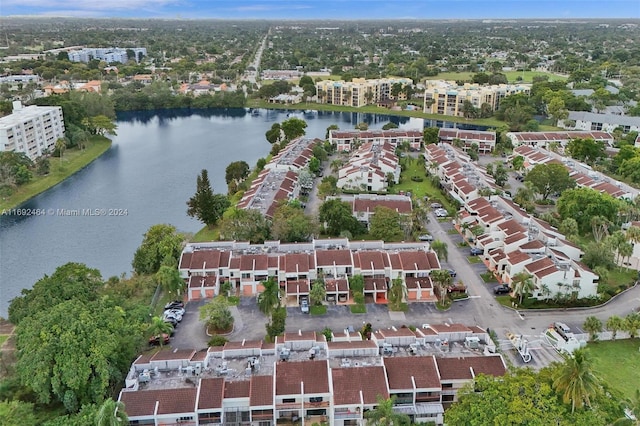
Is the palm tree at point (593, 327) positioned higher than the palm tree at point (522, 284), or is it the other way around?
the palm tree at point (522, 284)

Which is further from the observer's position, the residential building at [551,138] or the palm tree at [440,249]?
the residential building at [551,138]

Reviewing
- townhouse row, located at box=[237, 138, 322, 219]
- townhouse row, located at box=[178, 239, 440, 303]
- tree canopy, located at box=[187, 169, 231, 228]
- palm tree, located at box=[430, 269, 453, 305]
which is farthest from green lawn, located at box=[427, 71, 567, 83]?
palm tree, located at box=[430, 269, 453, 305]

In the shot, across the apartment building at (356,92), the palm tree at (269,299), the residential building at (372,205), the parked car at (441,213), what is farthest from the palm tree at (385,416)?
the apartment building at (356,92)

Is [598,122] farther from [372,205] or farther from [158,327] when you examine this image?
[158,327]

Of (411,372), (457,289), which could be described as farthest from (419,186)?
(411,372)

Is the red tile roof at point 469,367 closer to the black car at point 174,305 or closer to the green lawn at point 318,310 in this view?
the green lawn at point 318,310

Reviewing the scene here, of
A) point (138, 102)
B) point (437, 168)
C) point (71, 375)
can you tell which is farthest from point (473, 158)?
point (138, 102)

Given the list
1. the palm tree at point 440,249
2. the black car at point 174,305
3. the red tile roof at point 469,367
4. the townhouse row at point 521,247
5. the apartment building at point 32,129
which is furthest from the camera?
the apartment building at point 32,129
